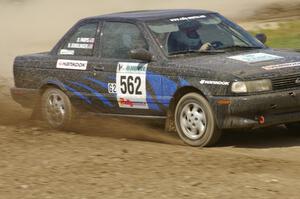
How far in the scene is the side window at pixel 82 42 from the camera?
10.2 meters

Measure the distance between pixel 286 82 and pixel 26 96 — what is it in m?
3.79

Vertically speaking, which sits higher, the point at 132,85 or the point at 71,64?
the point at 71,64

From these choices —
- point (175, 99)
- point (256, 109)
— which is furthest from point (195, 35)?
point (256, 109)

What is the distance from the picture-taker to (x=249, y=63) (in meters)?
8.84

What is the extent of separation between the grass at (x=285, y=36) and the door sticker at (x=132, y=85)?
272 inches

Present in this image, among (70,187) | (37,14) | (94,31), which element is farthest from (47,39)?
(70,187)

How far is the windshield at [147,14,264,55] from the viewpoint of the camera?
9.45 metres

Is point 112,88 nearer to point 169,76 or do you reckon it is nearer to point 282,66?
point 169,76

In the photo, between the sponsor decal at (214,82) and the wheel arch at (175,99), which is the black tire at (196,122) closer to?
the wheel arch at (175,99)

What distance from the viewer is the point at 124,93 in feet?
31.4

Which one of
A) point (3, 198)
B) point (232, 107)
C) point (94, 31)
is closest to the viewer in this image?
point (3, 198)

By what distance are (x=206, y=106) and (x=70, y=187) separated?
7.83 ft

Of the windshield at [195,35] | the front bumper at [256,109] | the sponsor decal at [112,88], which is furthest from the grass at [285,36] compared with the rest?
the front bumper at [256,109]

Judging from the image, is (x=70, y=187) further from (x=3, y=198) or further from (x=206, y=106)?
(x=206, y=106)
